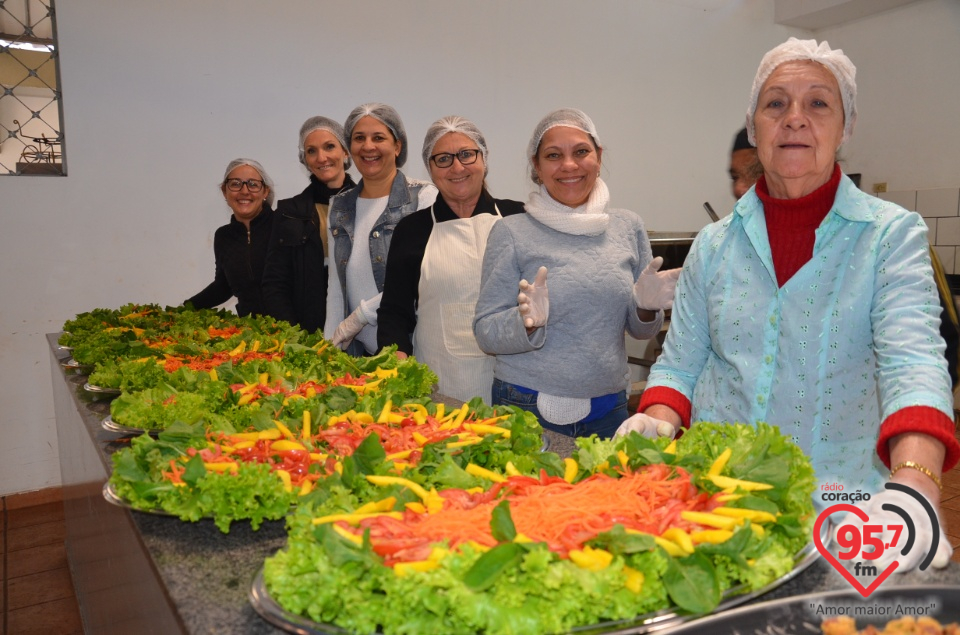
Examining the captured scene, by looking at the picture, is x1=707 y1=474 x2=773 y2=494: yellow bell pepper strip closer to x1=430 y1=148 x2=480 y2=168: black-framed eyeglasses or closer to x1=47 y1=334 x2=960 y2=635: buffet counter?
x1=47 y1=334 x2=960 y2=635: buffet counter

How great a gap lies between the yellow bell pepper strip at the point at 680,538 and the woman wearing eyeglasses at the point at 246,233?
344 cm

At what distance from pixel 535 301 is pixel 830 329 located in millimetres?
906

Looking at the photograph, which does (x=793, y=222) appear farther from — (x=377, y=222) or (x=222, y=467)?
(x=377, y=222)

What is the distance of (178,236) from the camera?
16.2 feet

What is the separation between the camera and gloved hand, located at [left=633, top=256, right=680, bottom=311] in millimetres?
2254

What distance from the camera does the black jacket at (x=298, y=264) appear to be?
373 cm

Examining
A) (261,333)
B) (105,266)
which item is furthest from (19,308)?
(261,333)

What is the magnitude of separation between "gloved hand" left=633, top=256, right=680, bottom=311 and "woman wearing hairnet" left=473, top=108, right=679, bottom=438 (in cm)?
1

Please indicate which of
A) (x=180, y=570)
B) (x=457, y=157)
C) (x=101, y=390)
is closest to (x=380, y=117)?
(x=457, y=157)

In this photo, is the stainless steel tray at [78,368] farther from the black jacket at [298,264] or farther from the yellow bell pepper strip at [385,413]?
the yellow bell pepper strip at [385,413]

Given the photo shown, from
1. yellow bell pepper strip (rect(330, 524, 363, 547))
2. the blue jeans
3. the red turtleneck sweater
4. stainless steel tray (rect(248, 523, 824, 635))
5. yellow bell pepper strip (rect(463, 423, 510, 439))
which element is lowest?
the blue jeans

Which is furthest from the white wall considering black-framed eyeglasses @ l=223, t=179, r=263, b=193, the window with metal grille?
black-framed eyeglasses @ l=223, t=179, r=263, b=193

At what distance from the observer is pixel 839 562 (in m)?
0.99

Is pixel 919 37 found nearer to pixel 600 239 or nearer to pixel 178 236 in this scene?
pixel 600 239
